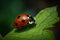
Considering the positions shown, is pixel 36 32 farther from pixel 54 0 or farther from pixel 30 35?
pixel 54 0

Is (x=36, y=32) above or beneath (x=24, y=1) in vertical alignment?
beneath

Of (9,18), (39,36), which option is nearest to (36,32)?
(39,36)

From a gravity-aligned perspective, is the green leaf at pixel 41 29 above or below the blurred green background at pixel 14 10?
below

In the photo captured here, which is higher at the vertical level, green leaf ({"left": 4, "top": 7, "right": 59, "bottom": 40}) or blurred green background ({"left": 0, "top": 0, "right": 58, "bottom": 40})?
blurred green background ({"left": 0, "top": 0, "right": 58, "bottom": 40})
